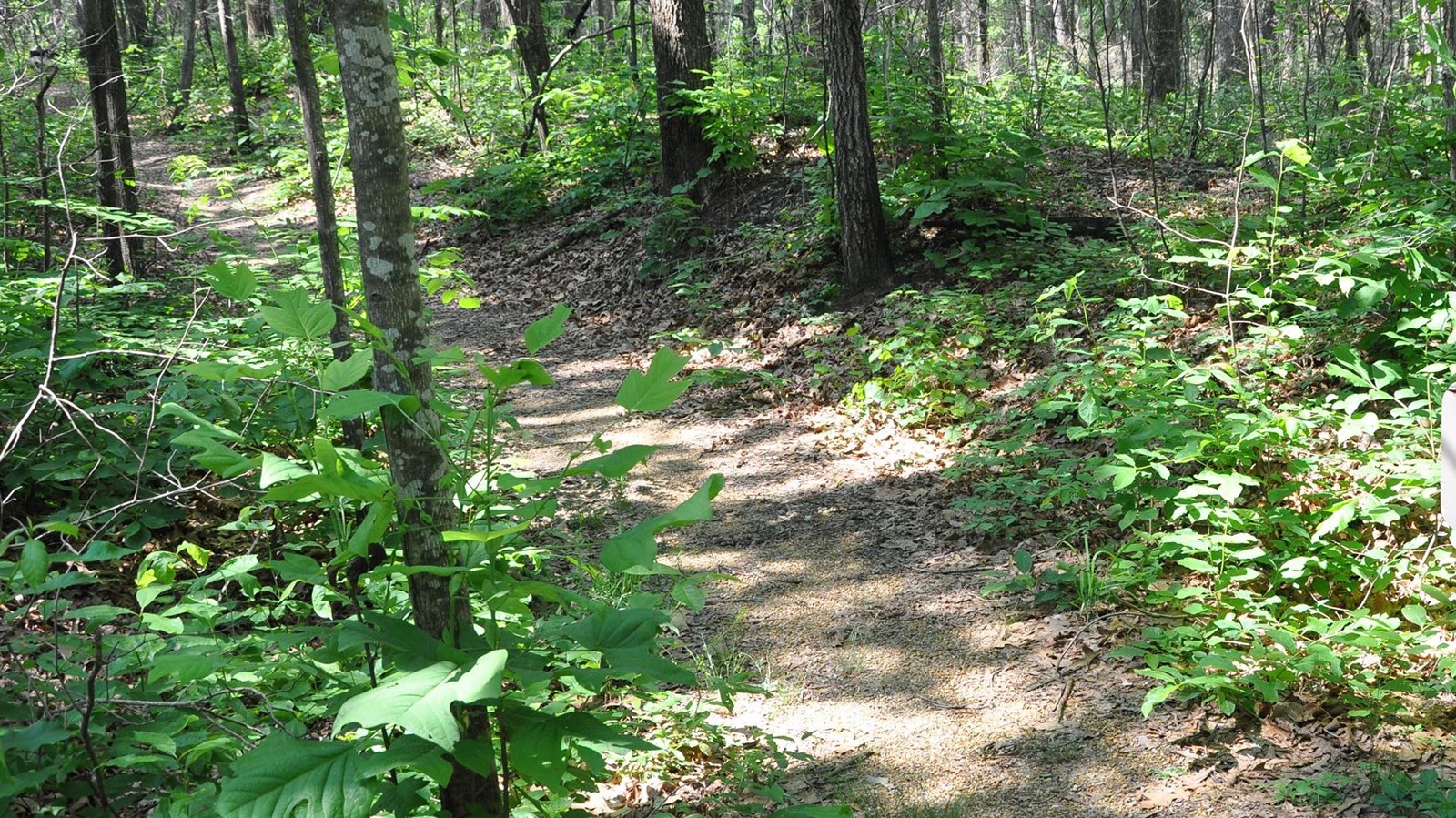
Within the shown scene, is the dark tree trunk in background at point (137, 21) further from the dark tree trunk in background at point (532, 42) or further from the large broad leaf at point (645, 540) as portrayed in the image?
the large broad leaf at point (645, 540)

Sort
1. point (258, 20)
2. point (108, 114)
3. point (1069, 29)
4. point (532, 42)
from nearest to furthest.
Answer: point (108, 114) → point (1069, 29) → point (532, 42) → point (258, 20)

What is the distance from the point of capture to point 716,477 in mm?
1607

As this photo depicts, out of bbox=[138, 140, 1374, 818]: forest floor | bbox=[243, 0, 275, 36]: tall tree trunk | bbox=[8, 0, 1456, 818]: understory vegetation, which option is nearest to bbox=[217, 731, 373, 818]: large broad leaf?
bbox=[8, 0, 1456, 818]: understory vegetation

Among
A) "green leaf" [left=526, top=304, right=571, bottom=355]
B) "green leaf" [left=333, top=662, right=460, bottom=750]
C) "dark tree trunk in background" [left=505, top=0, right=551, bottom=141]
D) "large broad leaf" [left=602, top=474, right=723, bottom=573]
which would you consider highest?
"dark tree trunk in background" [left=505, top=0, right=551, bottom=141]

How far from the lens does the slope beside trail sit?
3.15 metres

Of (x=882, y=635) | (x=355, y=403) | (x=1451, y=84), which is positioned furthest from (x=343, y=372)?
(x=1451, y=84)

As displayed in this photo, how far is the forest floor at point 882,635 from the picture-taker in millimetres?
3143

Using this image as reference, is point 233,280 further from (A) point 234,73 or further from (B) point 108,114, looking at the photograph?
(A) point 234,73

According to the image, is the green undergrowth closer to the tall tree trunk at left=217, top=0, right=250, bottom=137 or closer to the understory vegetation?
the understory vegetation

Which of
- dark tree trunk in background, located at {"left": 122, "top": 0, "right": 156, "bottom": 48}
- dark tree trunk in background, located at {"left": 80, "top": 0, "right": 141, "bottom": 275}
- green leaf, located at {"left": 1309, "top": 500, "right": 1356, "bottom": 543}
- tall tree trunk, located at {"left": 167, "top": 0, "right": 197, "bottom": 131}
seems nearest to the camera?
green leaf, located at {"left": 1309, "top": 500, "right": 1356, "bottom": 543}

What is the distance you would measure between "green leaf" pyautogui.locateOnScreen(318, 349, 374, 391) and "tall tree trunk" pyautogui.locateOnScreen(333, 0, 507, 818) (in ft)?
0.78

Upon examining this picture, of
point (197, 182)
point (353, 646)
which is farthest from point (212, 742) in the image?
point (197, 182)

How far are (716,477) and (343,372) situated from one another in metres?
0.85

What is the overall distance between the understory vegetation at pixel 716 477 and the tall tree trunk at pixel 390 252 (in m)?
0.09
